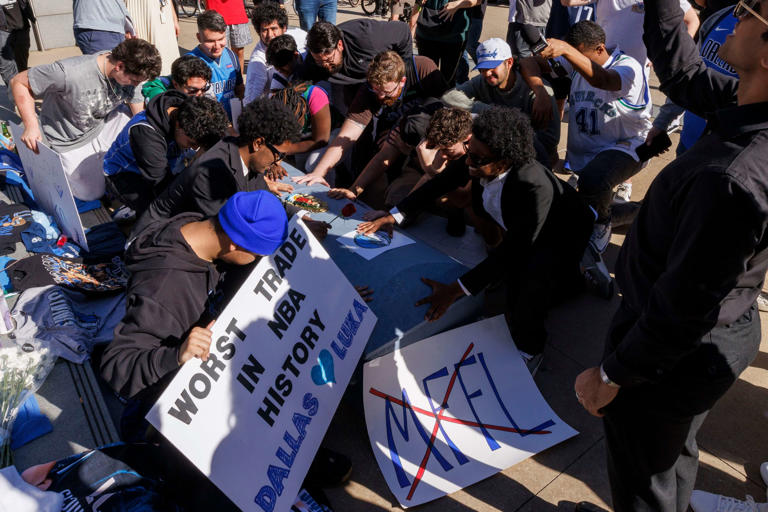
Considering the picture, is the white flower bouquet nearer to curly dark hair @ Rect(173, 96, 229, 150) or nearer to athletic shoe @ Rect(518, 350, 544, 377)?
curly dark hair @ Rect(173, 96, 229, 150)

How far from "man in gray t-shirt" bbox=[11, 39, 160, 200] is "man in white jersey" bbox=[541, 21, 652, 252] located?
2869mm

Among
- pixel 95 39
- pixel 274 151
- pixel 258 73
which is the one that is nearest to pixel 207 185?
pixel 274 151

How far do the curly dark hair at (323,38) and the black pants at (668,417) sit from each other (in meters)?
3.11

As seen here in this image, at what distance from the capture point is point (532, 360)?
286 centimetres

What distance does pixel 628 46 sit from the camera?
4484mm

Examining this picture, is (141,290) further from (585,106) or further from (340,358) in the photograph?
(585,106)

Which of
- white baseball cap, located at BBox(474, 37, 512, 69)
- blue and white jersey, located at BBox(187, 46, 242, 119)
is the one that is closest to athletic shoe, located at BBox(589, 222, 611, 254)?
white baseball cap, located at BBox(474, 37, 512, 69)

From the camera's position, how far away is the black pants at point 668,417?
153 centimetres

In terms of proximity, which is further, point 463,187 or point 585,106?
point 585,106

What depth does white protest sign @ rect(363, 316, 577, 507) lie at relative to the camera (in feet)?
7.87

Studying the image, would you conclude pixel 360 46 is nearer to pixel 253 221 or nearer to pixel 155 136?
pixel 155 136

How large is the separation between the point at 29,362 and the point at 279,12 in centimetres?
346

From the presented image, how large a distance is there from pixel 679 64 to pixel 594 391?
110 centimetres

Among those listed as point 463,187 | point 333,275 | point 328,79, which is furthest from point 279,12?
point 333,275
